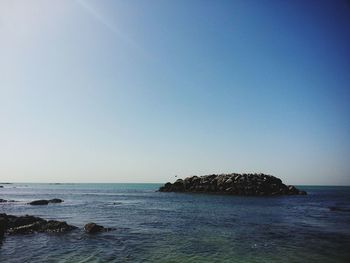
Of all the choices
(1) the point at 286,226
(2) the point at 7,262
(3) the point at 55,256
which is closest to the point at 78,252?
(3) the point at 55,256

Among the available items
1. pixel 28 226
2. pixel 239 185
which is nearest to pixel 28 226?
pixel 28 226

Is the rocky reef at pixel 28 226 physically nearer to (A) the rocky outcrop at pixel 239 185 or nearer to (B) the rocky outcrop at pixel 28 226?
(B) the rocky outcrop at pixel 28 226

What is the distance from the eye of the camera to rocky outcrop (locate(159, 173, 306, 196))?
90488mm

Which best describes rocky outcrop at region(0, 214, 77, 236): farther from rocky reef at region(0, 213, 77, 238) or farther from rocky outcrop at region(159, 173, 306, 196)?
rocky outcrop at region(159, 173, 306, 196)

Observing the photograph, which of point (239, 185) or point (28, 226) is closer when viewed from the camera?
point (28, 226)

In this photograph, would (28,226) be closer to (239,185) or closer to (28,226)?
(28,226)

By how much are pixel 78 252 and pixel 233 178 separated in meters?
80.5

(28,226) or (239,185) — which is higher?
(239,185)

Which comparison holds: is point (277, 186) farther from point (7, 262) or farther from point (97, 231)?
point (7, 262)

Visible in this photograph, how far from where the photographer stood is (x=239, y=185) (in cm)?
9200

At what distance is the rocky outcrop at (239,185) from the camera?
90.5m

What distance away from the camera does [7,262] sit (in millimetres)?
19031

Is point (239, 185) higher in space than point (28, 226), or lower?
higher

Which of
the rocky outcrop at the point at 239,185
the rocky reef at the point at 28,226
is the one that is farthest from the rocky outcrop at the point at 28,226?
the rocky outcrop at the point at 239,185
